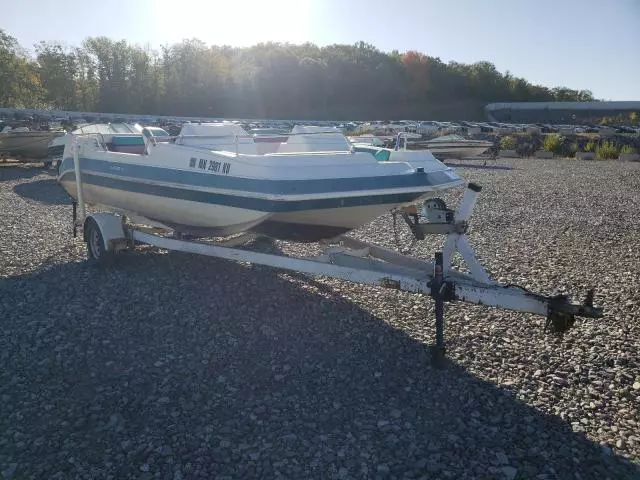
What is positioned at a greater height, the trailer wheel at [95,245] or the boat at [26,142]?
the boat at [26,142]

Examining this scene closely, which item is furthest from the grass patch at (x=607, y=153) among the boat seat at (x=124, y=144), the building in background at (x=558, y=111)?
the building in background at (x=558, y=111)

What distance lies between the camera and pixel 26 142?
20.7 meters

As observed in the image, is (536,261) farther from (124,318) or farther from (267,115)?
(267,115)

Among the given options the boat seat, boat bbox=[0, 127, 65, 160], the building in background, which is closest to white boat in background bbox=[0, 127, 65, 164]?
boat bbox=[0, 127, 65, 160]

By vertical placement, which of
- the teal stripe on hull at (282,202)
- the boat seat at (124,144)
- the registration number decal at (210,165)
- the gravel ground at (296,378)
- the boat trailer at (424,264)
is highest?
the boat seat at (124,144)

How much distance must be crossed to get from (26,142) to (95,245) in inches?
612

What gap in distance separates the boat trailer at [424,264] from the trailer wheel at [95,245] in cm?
1

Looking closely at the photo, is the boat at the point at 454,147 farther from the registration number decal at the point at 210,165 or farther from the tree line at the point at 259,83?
the tree line at the point at 259,83

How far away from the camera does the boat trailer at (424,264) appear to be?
13.9ft

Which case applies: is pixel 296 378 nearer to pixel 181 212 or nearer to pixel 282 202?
pixel 282 202

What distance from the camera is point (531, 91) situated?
8112cm

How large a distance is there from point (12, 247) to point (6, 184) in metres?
9.14

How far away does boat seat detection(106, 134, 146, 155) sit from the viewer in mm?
8570

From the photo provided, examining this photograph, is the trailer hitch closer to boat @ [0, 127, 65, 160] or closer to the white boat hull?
the white boat hull
